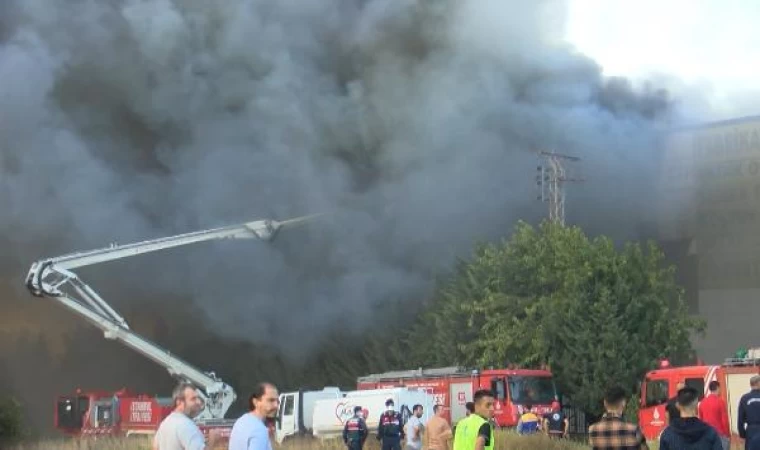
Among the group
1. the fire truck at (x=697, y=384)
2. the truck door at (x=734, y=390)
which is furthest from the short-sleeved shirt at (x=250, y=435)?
the truck door at (x=734, y=390)

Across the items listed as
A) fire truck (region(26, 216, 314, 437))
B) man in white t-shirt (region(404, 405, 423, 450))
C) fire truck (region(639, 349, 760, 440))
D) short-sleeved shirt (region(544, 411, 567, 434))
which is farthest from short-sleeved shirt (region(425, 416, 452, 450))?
fire truck (region(26, 216, 314, 437))

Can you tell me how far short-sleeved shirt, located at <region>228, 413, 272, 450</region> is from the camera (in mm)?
6941

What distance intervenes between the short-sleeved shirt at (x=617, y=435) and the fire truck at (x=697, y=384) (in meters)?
12.8

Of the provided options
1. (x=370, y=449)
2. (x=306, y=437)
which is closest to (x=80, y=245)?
(x=306, y=437)

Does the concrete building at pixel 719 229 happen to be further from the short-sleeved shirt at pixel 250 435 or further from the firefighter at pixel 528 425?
the short-sleeved shirt at pixel 250 435

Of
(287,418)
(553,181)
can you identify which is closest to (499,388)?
(287,418)

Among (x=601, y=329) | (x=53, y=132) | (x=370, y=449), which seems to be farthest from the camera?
(x=601, y=329)

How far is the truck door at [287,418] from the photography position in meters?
28.9

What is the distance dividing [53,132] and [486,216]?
13552 mm

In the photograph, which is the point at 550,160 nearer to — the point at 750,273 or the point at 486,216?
the point at 486,216

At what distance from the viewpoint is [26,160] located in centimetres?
2698

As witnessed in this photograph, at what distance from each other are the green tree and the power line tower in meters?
0.90

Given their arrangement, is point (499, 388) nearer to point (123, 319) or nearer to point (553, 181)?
point (553, 181)

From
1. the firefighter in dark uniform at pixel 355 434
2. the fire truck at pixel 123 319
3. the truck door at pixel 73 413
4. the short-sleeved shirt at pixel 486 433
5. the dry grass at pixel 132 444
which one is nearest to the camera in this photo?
the short-sleeved shirt at pixel 486 433
